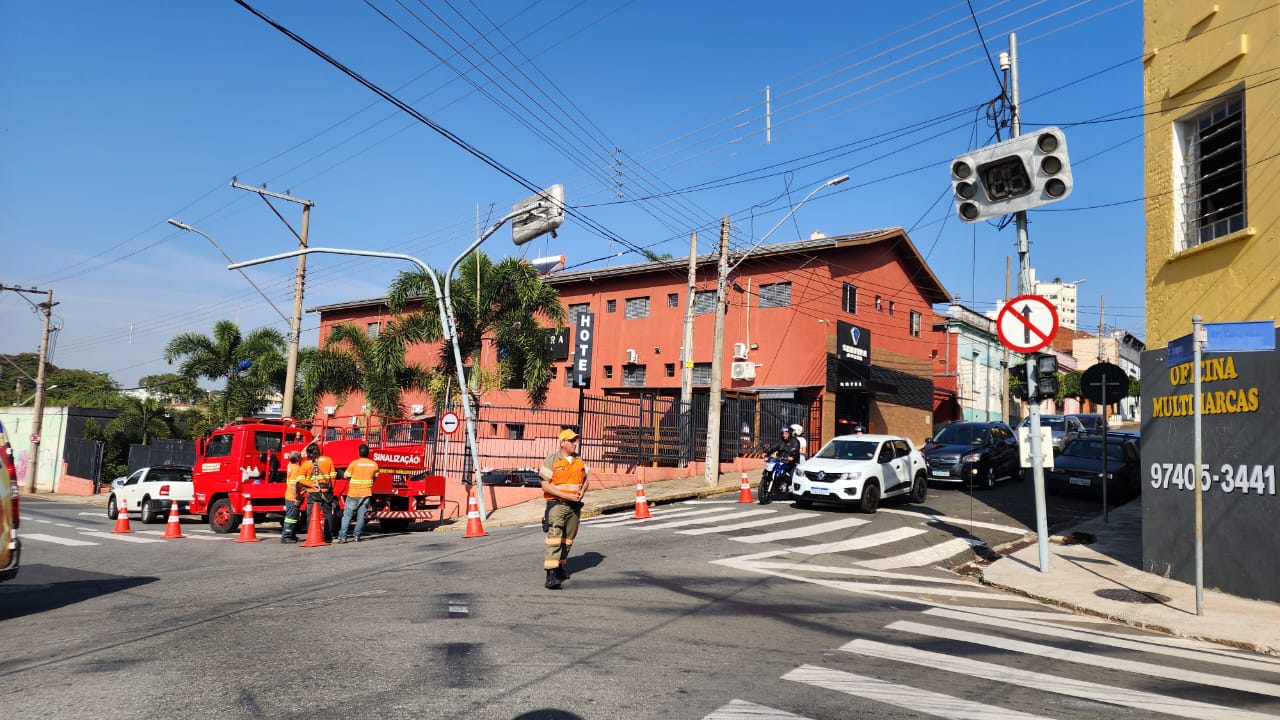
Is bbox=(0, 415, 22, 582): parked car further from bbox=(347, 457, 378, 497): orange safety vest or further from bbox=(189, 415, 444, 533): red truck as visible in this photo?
bbox=(189, 415, 444, 533): red truck

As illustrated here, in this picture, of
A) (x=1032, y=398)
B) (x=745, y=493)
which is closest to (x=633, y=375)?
(x=745, y=493)

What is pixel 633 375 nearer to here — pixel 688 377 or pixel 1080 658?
pixel 688 377

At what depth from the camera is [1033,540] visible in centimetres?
1484

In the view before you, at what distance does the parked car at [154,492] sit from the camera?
21016 mm

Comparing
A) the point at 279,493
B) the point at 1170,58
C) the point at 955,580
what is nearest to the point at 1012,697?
the point at 955,580

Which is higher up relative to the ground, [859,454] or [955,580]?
[859,454]

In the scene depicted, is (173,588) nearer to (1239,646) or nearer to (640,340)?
(1239,646)

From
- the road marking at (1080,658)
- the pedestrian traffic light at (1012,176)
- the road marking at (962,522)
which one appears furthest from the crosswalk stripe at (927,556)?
the pedestrian traffic light at (1012,176)

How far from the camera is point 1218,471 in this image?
33.3 feet

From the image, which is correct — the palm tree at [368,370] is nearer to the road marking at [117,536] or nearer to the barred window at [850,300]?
the road marking at [117,536]

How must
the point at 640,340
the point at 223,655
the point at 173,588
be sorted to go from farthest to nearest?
the point at 640,340 → the point at 173,588 → the point at 223,655

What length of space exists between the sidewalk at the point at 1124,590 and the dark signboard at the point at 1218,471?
32 centimetres

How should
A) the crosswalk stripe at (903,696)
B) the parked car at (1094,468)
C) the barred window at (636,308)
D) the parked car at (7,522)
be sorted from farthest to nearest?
1. the barred window at (636,308)
2. the parked car at (1094,468)
3. the parked car at (7,522)
4. the crosswalk stripe at (903,696)

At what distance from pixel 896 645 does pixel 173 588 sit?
799 centimetres
